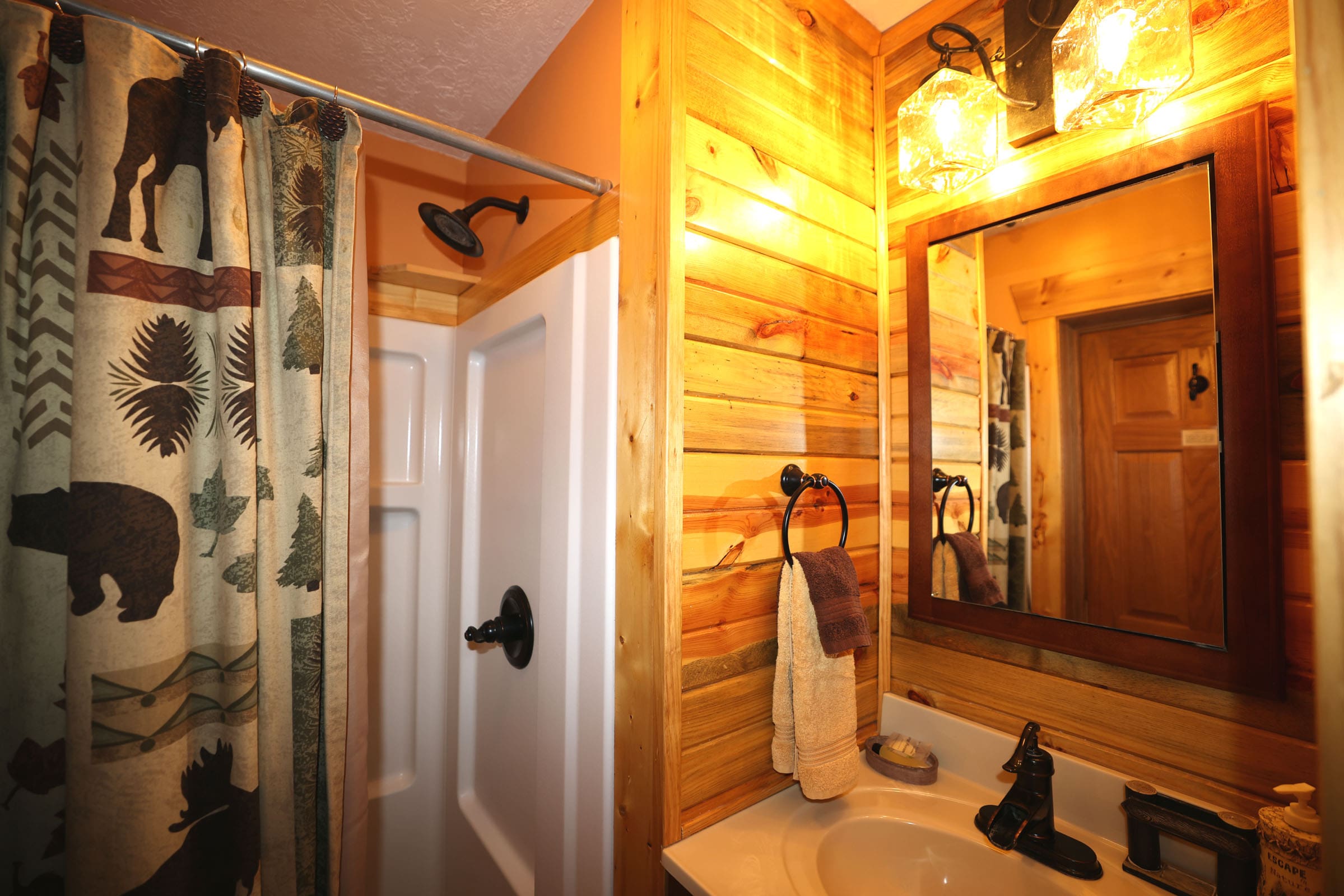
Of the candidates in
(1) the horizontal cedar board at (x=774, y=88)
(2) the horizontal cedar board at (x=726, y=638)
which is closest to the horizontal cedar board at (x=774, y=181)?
(1) the horizontal cedar board at (x=774, y=88)

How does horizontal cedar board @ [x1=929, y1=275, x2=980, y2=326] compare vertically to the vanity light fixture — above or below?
below

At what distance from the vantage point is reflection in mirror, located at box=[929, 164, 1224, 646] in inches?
31.3

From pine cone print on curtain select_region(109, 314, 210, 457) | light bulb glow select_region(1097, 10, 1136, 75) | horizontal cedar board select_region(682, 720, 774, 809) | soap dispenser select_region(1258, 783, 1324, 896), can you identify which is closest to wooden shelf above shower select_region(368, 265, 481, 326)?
pine cone print on curtain select_region(109, 314, 210, 457)

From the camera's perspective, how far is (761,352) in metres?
0.96

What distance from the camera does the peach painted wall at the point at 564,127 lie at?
1046mm

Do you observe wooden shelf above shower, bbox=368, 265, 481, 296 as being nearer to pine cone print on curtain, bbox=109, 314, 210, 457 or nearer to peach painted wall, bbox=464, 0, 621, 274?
peach painted wall, bbox=464, 0, 621, 274

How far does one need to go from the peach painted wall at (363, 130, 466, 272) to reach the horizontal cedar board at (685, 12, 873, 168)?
1.14 m

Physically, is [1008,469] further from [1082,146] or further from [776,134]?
[776,134]

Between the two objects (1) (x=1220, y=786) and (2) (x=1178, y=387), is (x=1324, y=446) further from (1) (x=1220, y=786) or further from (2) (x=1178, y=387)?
(1) (x=1220, y=786)

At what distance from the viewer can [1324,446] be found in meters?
0.33

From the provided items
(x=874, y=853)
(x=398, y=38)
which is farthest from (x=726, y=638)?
(x=398, y=38)

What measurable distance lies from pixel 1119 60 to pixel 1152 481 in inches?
24.4

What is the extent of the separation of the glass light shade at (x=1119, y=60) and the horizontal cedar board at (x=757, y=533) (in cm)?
75

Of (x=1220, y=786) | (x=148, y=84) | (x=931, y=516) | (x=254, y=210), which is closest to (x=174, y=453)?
(x=254, y=210)
